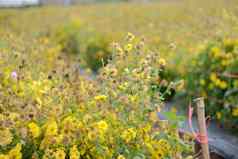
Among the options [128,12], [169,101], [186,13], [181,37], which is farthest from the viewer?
[128,12]

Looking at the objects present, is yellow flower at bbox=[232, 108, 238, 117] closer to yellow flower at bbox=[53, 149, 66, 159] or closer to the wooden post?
the wooden post

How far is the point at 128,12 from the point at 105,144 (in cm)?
1010

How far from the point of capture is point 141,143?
7.75ft

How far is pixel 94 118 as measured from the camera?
2.39 metres

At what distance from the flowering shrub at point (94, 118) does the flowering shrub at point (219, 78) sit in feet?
5.69

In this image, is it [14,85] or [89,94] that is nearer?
[89,94]

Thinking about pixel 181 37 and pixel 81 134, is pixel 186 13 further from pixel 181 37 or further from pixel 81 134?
pixel 81 134

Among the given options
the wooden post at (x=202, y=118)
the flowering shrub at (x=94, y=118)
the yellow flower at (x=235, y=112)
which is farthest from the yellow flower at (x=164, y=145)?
the yellow flower at (x=235, y=112)

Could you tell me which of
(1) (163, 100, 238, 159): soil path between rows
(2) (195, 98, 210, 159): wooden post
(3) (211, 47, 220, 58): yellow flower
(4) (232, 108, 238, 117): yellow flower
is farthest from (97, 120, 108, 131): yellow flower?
(3) (211, 47, 220, 58): yellow flower

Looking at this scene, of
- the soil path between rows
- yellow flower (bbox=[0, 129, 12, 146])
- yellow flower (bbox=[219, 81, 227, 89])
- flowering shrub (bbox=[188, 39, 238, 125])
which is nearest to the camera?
yellow flower (bbox=[0, 129, 12, 146])

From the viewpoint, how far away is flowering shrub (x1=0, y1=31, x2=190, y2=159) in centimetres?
219

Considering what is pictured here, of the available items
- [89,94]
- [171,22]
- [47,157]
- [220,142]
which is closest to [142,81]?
[89,94]

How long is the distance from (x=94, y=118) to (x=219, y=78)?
247cm

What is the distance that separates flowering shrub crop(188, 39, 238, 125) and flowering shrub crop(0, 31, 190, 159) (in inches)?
68.3
